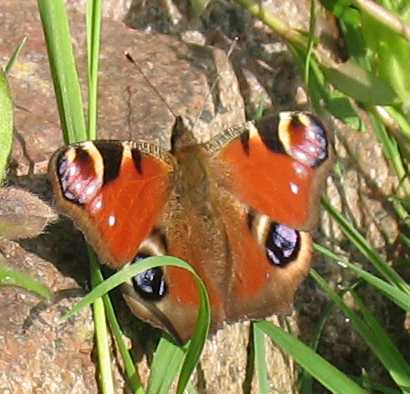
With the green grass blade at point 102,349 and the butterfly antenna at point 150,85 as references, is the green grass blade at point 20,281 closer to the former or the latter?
the green grass blade at point 102,349

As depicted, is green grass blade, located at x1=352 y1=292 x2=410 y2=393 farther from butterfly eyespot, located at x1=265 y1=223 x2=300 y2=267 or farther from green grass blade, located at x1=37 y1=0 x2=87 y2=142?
green grass blade, located at x1=37 y1=0 x2=87 y2=142

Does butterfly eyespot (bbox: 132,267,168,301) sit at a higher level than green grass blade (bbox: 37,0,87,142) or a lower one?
lower

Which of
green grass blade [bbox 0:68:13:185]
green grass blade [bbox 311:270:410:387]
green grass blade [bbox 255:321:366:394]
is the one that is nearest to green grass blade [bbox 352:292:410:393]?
green grass blade [bbox 311:270:410:387]

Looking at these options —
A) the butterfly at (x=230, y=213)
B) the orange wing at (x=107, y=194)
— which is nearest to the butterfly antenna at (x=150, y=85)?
the butterfly at (x=230, y=213)

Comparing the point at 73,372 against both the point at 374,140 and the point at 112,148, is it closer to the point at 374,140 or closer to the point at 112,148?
the point at 112,148

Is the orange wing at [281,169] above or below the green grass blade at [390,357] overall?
above

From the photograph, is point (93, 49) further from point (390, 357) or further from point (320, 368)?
point (390, 357)

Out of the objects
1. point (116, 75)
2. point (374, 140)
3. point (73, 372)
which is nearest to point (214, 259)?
point (73, 372)
